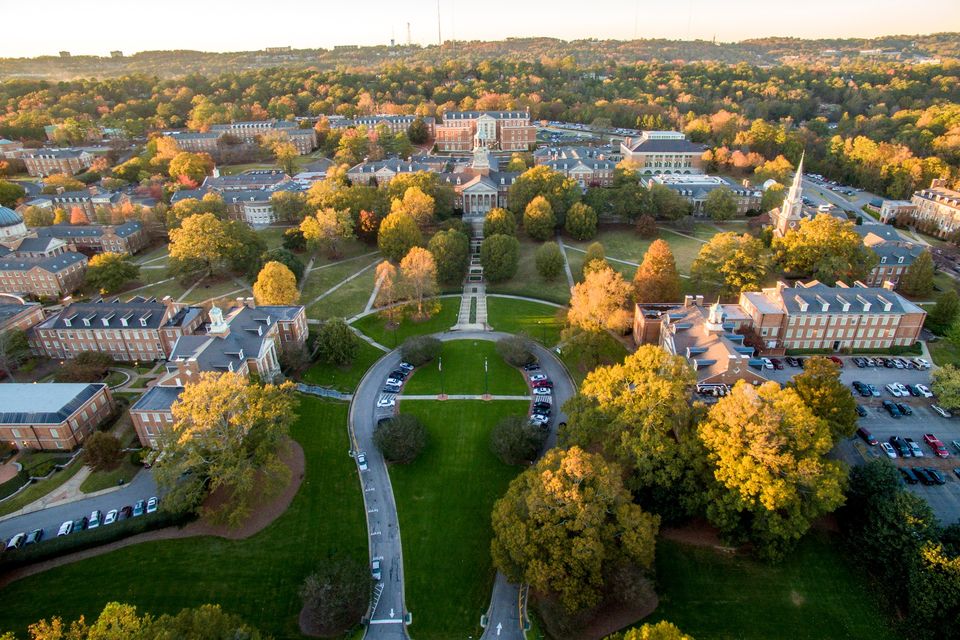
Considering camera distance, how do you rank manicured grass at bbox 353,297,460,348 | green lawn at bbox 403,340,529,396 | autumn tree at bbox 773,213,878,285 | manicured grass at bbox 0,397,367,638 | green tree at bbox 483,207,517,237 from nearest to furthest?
manicured grass at bbox 0,397,367,638 < green lawn at bbox 403,340,529,396 < manicured grass at bbox 353,297,460,348 < autumn tree at bbox 773,213,878,285 < green tree at bbox 483,207,517,237

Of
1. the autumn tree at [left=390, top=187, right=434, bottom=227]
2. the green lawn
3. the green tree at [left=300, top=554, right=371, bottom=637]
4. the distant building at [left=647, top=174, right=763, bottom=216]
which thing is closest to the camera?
the green tree at [left=300, top=554, right=371, bottom=637]

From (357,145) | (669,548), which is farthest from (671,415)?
(357,145)

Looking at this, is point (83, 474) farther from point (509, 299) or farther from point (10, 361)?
point (509, 299)

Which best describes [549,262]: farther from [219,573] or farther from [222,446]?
[219,573]

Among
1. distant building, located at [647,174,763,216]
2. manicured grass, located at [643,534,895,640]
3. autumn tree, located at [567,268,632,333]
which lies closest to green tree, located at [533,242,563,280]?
autumn tree, located at [567,268,632,333]

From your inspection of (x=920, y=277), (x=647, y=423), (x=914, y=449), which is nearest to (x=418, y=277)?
(x=647, y=423)

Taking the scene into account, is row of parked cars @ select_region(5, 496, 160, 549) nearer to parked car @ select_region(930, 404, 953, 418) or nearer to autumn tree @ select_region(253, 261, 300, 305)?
autumn tree @ select_region(253, 261, 300, 305)
